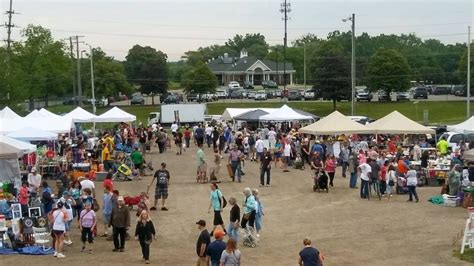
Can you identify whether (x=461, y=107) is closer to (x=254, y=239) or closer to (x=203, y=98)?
(x=203, y=98)

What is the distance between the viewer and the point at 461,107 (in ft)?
241

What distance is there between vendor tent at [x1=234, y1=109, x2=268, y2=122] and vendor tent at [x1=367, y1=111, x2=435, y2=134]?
11.6 meters

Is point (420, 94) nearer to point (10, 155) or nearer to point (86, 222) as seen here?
point (10, 155)

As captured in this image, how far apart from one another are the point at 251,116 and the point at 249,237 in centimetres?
2684

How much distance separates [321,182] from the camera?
24766mm

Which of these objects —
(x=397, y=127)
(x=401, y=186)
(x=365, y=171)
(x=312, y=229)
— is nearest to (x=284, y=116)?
(x=397, y=127)

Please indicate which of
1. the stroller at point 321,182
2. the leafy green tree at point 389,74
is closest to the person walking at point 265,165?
the stroller at point 321,182

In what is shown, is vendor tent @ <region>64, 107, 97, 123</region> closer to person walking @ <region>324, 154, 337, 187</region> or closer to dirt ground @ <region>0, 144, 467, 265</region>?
dirt ground @ <region>0, 144, 467, 265</region>

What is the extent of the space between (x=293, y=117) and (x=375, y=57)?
45529 mm

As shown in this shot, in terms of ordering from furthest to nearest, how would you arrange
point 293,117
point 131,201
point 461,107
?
point 461,107, point 293,117, point 131,201

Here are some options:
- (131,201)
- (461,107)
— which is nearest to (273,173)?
(131,201)

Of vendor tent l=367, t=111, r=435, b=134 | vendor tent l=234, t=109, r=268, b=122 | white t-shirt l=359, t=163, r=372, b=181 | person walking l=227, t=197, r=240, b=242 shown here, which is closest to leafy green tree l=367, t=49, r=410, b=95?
vendor tent l=234, t=109, r=268, b=122

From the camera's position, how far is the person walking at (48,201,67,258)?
612 inches

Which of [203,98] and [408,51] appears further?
[408,51]
